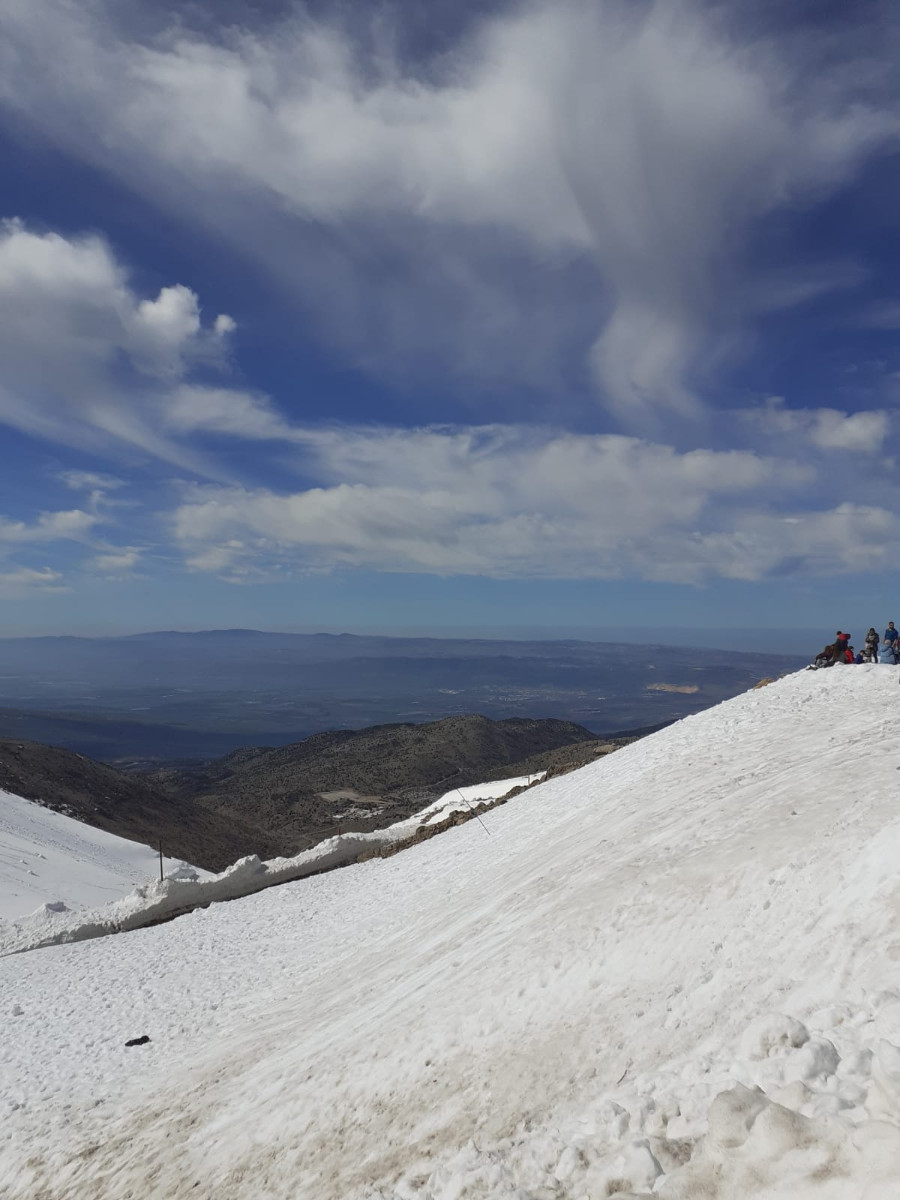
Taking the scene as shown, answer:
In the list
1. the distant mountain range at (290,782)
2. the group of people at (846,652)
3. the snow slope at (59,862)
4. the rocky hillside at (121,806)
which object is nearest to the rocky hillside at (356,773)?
the distant mountain range at (290,782)

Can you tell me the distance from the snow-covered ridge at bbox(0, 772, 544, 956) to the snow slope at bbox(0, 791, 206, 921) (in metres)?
0.04

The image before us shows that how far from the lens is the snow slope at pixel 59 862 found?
21.9 m

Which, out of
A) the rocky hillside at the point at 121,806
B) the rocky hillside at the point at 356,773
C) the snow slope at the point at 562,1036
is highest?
the snow slope at the point at 562,1036

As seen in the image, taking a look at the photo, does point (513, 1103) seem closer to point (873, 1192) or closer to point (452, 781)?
point (873, 1192)

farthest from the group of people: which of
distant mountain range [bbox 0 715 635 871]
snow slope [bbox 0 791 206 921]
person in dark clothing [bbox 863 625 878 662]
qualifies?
snow slope [bbox 0 791 206 921]

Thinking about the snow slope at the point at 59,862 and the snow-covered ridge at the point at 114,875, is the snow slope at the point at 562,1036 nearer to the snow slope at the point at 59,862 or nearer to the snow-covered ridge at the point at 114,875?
the snow-covered ridge at the point at 114,875

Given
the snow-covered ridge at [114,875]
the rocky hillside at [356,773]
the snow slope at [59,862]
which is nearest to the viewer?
the snow-covered ridge at [114,875]

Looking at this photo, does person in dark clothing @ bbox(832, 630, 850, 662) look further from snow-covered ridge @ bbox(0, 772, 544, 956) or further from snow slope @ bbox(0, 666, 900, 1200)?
snow-covered ridge @ bbox(0, 772, 544, 956)

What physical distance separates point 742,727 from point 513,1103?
13.9 m

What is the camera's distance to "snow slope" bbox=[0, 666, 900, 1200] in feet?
15.8

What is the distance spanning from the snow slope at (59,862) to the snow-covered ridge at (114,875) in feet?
0.14

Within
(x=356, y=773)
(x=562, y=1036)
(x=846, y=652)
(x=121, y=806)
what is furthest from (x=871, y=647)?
(x=356, y=773)

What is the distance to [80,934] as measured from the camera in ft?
61.7

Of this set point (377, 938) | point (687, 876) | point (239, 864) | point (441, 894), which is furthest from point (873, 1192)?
point (239, 864)
